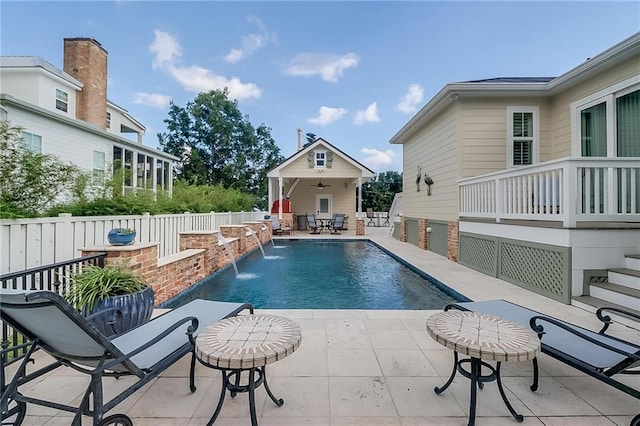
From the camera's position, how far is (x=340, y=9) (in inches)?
460

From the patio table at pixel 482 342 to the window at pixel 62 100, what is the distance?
15.8 meters

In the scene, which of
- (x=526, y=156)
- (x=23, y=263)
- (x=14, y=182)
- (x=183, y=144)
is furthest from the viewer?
(x=183, y=144)

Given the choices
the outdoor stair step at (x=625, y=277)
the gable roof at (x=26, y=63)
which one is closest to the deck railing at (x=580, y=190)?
the outdoor stair step at (x=625, y=277)

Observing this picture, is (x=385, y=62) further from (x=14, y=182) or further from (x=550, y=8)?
(x=14, y=182)

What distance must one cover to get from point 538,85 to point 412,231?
6.05 metres

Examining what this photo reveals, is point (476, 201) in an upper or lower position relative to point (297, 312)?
upper

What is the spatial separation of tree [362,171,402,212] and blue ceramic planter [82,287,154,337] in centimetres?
2404

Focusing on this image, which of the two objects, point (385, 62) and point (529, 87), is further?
point (385, 62)

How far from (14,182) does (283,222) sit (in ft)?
37.9

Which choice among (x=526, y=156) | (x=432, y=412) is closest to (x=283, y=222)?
(x=526, y=156)

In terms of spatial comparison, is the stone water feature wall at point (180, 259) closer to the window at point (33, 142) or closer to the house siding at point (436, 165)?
the window at point (33, 142)

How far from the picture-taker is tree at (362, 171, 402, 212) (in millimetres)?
26172

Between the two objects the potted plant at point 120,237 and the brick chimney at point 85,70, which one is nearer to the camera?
the potted plant at point 120,237

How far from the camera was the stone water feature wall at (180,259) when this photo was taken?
148 inches
